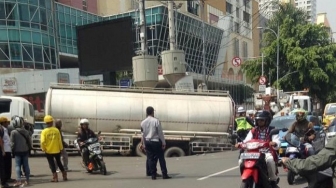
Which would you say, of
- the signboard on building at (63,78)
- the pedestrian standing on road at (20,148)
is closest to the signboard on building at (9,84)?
the signboard on building at (63,78)

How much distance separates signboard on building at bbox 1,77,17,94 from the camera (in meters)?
37.7

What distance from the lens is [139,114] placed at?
20.5 m

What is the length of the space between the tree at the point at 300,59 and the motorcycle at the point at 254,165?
130ft

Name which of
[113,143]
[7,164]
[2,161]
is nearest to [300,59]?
[113,143]

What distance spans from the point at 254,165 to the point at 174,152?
41.4ft

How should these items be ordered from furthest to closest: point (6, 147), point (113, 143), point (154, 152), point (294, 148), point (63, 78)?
point (63, 78), point (113, 143), point (6, 147), point (154, 152), point (294, 148)

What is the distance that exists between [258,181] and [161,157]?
14.0ft

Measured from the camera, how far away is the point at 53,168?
11875 mm

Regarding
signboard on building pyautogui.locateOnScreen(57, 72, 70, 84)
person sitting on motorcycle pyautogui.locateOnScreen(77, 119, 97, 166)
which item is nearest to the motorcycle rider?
person sitting on motorcycle pyautogui.locateOnScreen(77, 119, 97, 166)

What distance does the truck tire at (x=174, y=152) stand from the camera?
1967 centimetres

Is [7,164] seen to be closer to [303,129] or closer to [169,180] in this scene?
[169,180]

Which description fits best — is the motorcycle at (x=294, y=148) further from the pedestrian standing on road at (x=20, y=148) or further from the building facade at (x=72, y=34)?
the building facade at (x=72, y=34)

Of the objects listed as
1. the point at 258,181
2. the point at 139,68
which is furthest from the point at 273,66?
the point at 258,181

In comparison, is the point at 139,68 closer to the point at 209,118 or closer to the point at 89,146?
the point at 209,118
